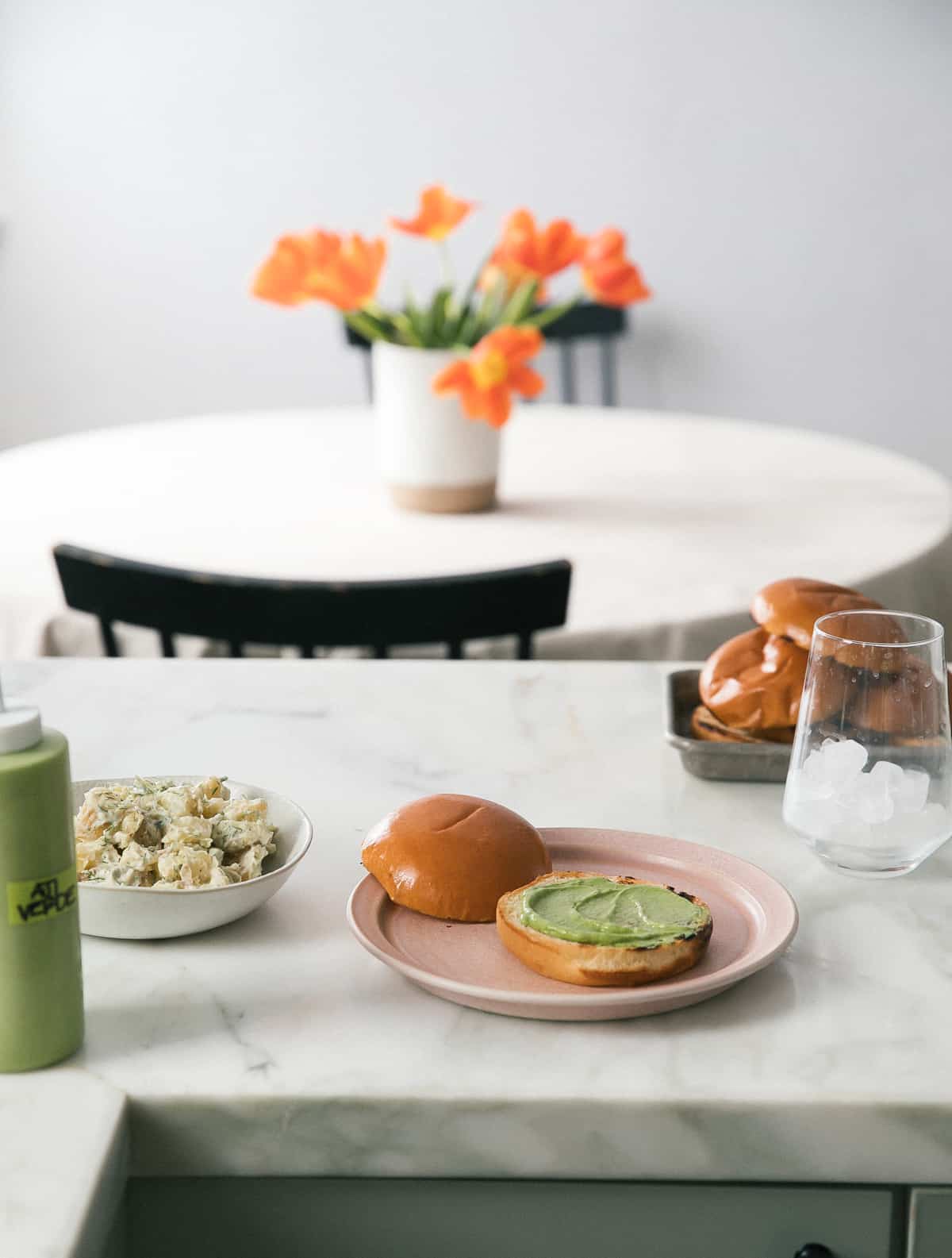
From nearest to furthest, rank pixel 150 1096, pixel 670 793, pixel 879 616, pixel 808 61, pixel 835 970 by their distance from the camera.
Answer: pixel 150 1096 < pixel 835 970 < pixel 879 616 < pixel 670 793 < pixel 808 61

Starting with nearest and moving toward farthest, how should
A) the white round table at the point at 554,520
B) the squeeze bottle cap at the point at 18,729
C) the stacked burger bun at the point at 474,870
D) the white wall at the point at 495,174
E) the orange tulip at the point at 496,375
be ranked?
the squeeze bottle cap at the point at 18,729
the stacked burger bun at the point at 474,870
the white round table at the point at 554,520
the orange tulip at the point at 496,375
the white wall at the point at 495,174

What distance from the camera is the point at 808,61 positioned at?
12.3 ft

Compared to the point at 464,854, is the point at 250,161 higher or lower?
higher

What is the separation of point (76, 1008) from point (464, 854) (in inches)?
8.3

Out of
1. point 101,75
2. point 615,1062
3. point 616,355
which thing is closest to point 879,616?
point 615,1062

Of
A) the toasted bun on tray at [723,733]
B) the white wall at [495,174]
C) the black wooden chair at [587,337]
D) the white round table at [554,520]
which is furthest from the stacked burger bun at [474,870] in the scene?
the white wall at [495,174]

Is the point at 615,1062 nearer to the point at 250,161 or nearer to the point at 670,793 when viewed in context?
the point at 670,793

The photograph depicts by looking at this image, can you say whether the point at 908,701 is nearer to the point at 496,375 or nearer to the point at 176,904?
the point at 176,904

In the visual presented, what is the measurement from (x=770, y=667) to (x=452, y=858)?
0.31 meters

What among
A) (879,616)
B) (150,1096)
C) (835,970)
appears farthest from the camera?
(879,616)

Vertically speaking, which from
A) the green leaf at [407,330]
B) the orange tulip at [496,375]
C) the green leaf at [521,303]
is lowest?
the orange tulip at [496,375]

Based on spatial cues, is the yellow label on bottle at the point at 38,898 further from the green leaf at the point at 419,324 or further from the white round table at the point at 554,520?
the green leaf at the point at 419,324

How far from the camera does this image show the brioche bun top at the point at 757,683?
3.07 feet

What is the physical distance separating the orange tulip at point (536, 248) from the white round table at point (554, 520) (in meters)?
0.34
